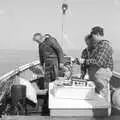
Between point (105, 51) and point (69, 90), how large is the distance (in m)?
0.67

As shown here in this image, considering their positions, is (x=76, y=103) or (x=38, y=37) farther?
(x=38, y=37)

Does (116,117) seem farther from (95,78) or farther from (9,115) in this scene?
(9,115)

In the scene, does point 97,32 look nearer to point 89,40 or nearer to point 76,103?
point 89,40

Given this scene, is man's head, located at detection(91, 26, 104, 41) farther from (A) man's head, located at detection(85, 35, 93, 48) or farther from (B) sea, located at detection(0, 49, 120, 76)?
(B) sea, located at detection(0, 49, 120, 76)

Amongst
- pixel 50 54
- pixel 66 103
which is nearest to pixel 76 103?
pixel 66 103

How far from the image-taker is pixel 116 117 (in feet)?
10.8

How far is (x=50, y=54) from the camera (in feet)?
14.8

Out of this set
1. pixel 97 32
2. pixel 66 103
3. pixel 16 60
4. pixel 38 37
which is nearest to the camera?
pixel 66 103

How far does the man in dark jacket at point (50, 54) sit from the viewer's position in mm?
4430

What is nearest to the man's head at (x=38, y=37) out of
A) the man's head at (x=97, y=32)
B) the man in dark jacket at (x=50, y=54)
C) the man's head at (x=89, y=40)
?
the man in dark jacket at (x=50, y=54)

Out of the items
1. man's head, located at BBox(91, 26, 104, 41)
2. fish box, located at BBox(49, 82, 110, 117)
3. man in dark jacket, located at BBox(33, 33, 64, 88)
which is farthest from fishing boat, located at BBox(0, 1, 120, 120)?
man in dark jacket, located at BBox(33, 33, 64, 88)

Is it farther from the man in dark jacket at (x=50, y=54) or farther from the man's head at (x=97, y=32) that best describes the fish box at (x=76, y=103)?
the man in dark jacket at (x=50, y=54)

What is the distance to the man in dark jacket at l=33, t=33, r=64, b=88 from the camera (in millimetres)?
4430

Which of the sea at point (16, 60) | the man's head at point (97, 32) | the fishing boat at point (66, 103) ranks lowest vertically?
the sea at point (16, 60)
